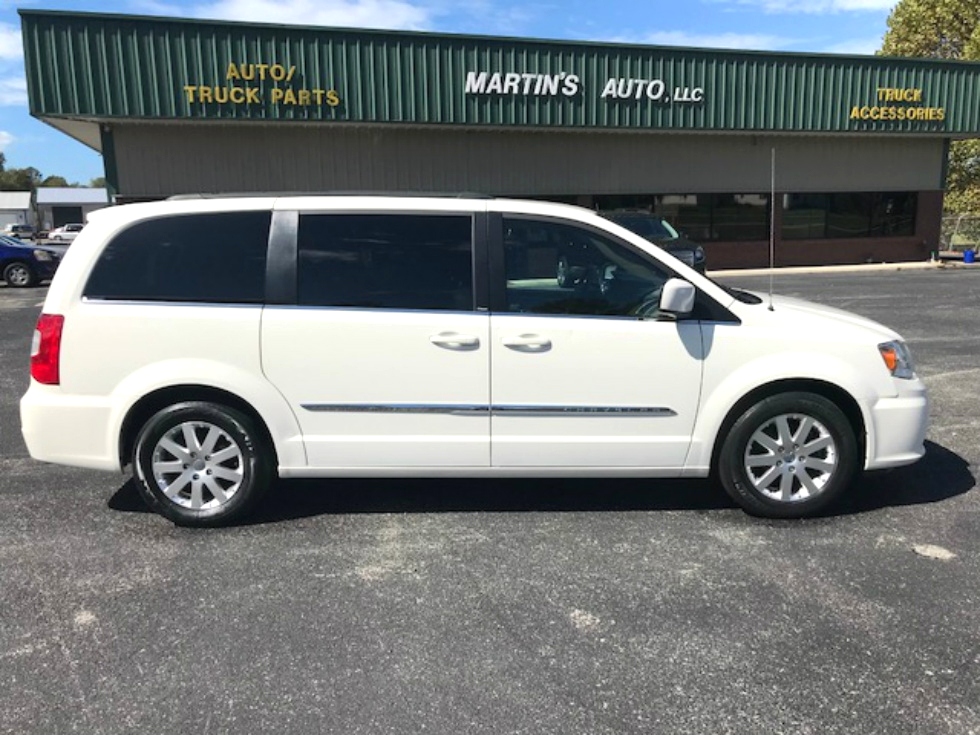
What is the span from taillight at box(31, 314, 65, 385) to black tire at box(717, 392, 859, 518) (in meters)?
3.67

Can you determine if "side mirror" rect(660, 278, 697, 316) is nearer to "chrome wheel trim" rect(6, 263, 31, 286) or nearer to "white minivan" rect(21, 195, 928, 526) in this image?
"white minivan" rect(21, 195, 928, 526)

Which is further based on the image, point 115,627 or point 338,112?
point 338,112

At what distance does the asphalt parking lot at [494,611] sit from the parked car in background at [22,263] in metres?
16.9

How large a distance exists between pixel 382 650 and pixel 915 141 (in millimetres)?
25944

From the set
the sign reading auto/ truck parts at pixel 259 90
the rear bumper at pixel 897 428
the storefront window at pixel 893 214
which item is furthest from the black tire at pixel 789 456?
the storefront window at pixel 893 214

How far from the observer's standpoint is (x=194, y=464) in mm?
4328

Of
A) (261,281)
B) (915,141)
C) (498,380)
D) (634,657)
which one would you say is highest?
(915,141)

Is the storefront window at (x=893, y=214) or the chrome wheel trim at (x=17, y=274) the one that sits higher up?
the storefront window at (x=893, y=214)

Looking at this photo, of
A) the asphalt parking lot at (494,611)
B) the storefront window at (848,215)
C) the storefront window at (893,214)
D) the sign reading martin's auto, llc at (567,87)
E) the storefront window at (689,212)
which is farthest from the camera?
the storefront window at (893,214)

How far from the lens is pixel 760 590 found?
11.8ft

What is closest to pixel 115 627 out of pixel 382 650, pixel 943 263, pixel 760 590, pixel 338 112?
pixel 382 650

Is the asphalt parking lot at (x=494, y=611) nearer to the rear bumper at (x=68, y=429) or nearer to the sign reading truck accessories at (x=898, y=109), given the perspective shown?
the rear bumper at (x=68, y=429)

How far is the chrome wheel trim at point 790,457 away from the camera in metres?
4.35

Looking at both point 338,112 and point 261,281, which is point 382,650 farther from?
point 338,112
